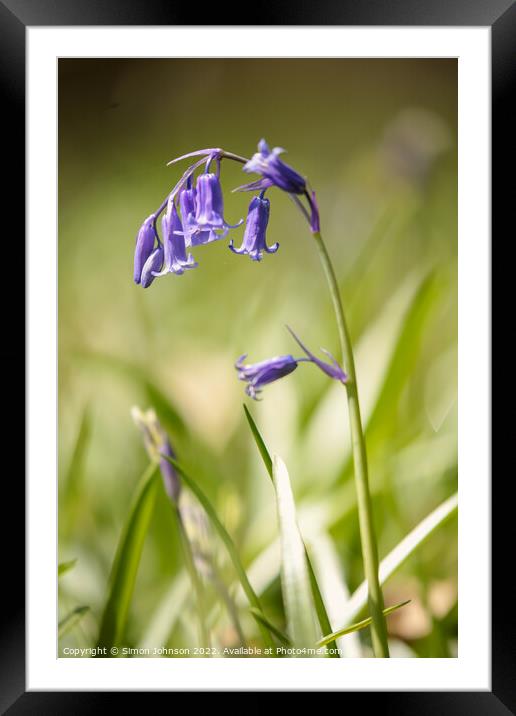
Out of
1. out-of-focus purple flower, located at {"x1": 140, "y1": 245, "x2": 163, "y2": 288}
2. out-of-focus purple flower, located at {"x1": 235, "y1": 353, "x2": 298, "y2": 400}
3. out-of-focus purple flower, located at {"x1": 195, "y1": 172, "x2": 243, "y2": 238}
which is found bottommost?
out-of-focus purple flower, located at {"x1": 235, "y1": 353, "x2": 298, "y2": 400}

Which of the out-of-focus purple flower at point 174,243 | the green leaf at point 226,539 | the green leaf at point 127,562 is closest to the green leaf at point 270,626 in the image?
the green leaf at point 226,539

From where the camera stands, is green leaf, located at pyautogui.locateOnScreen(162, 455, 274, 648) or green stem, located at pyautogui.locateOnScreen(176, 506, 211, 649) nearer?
green leaf, located at pyautogui.locateOnScreen(162, 455, 274, 648)

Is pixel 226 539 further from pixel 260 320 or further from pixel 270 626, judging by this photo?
pixel 260 320

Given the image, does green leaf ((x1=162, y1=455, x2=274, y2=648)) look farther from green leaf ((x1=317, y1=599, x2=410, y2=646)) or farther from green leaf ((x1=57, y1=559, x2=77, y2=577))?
green leaf ((x1=57, y1=559, x2=77, y2=577))

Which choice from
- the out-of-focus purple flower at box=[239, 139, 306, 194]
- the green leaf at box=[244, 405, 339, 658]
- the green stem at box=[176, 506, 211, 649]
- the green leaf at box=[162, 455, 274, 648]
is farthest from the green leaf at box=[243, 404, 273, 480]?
the out-of-focus purple flower at box=[239, 139, 306, 194]

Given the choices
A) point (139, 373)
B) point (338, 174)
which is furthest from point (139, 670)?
point (338, 174)

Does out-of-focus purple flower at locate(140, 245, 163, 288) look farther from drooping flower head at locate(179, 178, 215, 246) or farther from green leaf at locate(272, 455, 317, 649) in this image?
green leaf at locate(272, 455, 317, 649)

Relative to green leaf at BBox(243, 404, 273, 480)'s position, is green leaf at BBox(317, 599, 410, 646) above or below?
below

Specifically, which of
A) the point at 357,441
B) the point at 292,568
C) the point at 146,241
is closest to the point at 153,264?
the point at 146,241
